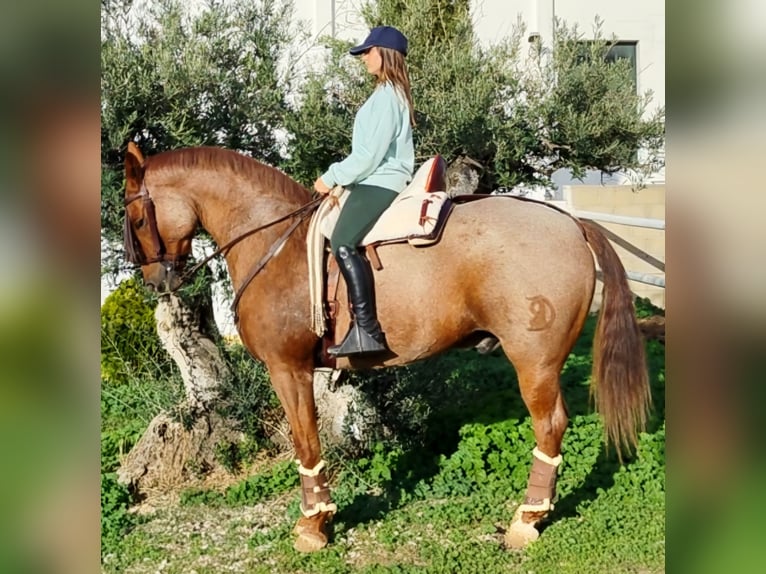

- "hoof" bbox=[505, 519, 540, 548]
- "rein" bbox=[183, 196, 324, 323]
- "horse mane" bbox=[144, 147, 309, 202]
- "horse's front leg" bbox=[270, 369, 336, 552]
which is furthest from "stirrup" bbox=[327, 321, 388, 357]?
"hoof" bbox=[505, 519, 540, 548]

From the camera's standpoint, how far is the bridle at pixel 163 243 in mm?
3809

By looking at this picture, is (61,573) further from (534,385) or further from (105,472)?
(105,472)

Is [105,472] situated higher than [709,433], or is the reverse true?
[709,433]

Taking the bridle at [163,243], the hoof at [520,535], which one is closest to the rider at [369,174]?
the bridle at [163,243]

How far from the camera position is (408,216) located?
3.69 m

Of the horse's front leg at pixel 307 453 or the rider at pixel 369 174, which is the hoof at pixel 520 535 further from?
the rider at pixel 369 174

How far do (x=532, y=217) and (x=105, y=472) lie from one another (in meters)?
3.92

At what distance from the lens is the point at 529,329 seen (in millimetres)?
3707

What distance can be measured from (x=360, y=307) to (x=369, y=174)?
2.42 ft

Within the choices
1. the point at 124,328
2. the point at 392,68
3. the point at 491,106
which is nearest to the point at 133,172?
the point at 392,68

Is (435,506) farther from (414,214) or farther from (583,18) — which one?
(583,18)

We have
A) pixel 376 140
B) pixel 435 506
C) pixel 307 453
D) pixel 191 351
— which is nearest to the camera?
pixel 376 140

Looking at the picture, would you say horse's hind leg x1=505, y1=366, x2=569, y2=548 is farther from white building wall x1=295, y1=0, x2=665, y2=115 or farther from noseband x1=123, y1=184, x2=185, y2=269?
white building wall x1=295, y1=0, x2=665, y2=115

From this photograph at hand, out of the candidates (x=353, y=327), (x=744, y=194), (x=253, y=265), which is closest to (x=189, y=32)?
(x=253, y=265)
